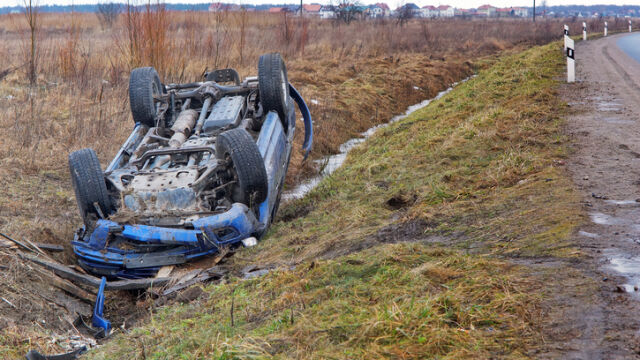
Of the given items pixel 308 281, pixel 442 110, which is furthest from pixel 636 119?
pixel 308 281

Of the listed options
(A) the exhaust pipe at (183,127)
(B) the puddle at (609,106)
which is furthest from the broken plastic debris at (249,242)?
(B) the puddle at (609,106)

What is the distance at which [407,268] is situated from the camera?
3648mm

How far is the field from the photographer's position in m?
3.30

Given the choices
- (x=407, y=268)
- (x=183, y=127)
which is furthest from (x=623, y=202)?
(x=183, y=127)

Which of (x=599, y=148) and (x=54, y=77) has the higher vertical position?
(x=54, y=77)

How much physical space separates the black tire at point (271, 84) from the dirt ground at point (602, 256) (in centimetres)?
345

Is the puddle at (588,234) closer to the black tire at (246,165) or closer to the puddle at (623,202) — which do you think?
the puddle at (623,202)

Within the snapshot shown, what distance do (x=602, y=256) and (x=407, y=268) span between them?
113 centimetres

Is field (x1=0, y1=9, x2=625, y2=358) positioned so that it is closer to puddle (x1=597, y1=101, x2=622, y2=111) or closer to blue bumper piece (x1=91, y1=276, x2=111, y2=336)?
blue bumper piece (x1=91, y1=276, x2=111, y2=336)

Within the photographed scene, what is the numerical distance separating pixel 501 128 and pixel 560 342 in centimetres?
527

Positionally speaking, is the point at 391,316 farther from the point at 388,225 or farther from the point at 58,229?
the point at 58,229

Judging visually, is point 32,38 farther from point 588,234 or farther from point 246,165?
point 588,234

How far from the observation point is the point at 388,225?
202 inches

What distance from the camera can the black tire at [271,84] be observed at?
7.32m
